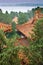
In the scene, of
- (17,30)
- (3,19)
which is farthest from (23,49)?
(3,19)

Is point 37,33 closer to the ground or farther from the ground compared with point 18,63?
farther from the ground

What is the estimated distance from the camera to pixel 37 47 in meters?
3.46

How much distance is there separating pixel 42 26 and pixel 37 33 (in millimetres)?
143

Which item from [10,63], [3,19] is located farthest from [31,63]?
[3,19]

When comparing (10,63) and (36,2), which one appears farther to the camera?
(36,2)

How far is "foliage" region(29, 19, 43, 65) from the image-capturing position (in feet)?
11.3

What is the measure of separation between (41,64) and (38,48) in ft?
0.84

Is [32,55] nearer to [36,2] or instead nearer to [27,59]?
[27,59]

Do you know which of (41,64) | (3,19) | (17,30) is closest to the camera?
(41,64)

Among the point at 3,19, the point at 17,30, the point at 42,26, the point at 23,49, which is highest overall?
the point at 42,26

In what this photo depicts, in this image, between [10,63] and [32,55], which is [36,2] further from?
[10,63]

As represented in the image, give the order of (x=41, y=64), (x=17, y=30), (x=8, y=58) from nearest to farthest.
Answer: (x=8, y=58) → (x=41, y=64) → (x=17, y=30)

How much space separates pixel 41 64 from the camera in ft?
11.3

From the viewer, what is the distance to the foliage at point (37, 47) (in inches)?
135
